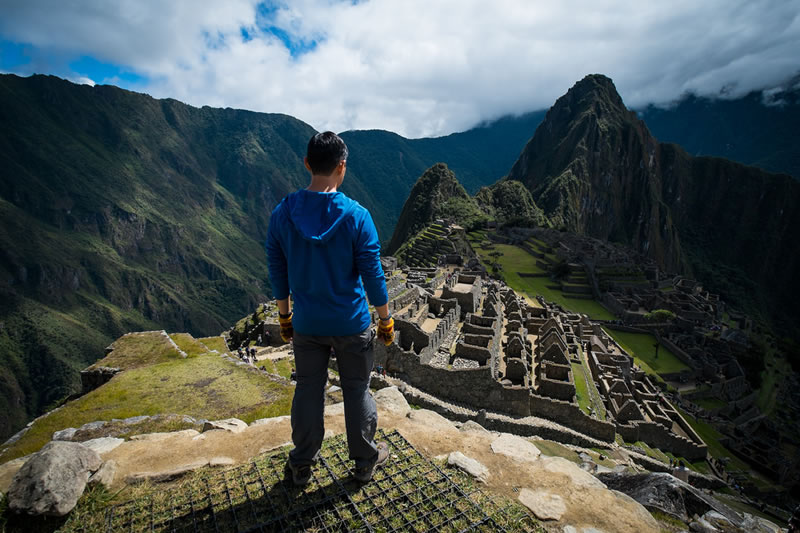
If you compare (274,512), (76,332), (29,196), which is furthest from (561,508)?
(29,196)

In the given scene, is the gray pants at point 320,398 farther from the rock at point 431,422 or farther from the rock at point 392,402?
the rock at point 392,402

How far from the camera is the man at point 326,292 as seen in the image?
3.85m

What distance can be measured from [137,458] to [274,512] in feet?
7.50

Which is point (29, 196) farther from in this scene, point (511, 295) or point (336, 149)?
point (336, 149)

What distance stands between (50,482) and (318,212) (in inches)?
A: 138

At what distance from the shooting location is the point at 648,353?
4209 centimetres

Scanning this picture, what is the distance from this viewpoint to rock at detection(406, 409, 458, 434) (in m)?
5.91

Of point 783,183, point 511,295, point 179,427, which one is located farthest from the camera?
point 783,183

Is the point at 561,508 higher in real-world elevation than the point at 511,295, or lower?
higher

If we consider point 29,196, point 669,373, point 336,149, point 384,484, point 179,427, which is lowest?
point 669,373

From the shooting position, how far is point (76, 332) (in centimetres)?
9962

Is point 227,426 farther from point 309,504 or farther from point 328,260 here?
point 328,260

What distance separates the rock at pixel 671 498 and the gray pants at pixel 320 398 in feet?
11.2

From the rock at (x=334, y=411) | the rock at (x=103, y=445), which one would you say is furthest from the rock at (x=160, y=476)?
the rock at (x=334, y=411)
